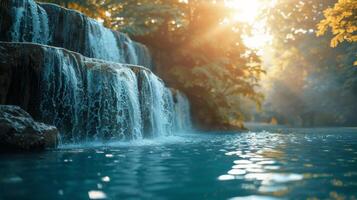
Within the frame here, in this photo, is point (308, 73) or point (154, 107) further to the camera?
point (308, 73)

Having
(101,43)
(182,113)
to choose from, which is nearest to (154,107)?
(101,43)

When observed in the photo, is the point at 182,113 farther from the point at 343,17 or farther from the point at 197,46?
the point at 343,17

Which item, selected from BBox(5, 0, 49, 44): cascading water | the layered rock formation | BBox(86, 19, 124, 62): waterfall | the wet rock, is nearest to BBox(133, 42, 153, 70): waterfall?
the layered rock formation

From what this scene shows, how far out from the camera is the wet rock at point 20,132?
357 inches

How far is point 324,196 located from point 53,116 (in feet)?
29.6

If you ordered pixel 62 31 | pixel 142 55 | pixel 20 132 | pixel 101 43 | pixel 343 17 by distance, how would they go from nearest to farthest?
pixel 20 132 → pixel 343 17 → pixel 62 31 → pixel 101 43 → pixel 142 55

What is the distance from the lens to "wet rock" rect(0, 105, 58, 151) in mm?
9062

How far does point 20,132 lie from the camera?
920 cm

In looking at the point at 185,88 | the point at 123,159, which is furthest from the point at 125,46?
the point at 123,159

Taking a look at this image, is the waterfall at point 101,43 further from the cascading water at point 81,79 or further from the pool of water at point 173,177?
the pool of water at point 173,177

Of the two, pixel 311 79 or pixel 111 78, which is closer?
pixel 111 78

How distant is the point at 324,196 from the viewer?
4695 millimetres

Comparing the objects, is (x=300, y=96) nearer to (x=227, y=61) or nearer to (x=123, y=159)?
(x=227, y=61)

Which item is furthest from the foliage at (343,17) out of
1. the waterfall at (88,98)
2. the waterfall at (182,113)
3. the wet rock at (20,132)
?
the wet rock at (20,132)
